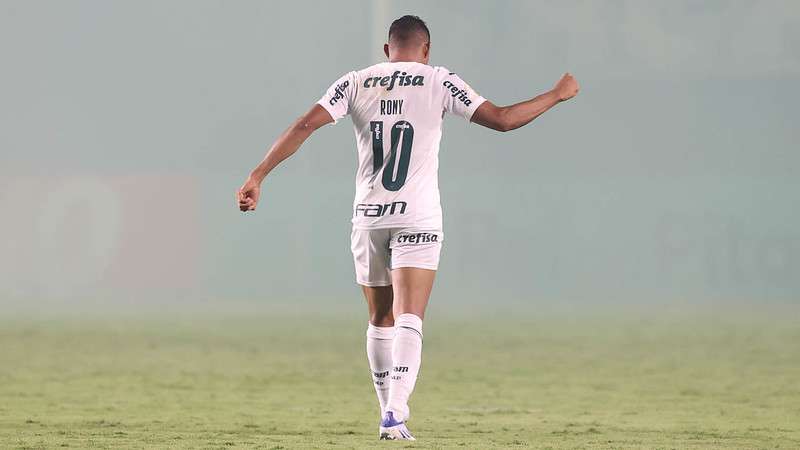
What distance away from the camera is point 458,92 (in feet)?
21.2

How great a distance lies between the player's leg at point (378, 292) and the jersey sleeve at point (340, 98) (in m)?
0.58

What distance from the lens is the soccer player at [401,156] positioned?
20.9 feet

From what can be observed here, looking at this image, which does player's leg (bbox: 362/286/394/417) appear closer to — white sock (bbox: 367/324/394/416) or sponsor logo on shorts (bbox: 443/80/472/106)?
white sock (bbox: 367/324/394/416)

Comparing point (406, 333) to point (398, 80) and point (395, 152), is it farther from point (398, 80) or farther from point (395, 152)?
point (398, 80)

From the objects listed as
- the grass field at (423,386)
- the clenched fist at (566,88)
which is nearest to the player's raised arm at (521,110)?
the clenched fist at (566,88)

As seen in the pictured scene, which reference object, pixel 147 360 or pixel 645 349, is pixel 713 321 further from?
pixel 147 360

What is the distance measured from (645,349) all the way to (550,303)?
37.9 ft

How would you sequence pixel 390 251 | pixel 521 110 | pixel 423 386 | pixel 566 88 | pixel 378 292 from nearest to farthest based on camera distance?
pixel 521 110
pixel 566 88
pixel 390 251
pixel 378 292
pixel 423 386

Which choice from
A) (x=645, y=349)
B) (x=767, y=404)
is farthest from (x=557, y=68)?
(x=767, y=404)

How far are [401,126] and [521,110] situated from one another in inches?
22.7

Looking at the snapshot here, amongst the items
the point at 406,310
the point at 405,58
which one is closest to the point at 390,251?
the point at 406,310

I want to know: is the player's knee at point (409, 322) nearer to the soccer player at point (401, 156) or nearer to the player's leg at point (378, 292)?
the soccer player at point (401, 156)

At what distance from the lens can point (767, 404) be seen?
371 inches

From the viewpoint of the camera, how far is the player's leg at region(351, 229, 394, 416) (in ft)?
21.7
